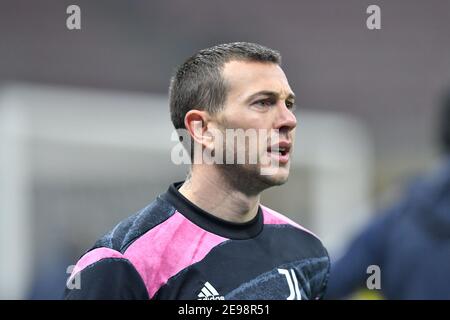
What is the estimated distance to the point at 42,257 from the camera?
265 inches

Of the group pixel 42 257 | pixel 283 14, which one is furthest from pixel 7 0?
pixel 283 14

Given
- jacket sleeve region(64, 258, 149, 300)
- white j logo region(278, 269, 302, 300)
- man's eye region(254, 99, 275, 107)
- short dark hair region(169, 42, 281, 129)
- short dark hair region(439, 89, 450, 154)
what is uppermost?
short dark hair region(169, 42, 281, 129)

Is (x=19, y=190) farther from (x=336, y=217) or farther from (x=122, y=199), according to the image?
(x=336, y=217)

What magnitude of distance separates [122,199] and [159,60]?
209cm

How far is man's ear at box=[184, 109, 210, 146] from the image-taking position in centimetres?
200

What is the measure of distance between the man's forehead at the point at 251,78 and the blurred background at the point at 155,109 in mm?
3168

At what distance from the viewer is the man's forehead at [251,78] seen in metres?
1.98

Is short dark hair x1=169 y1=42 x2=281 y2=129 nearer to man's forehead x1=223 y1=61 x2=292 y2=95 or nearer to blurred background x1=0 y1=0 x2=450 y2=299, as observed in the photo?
man's forehead x1=223 y1=61 x2=292 y2=95

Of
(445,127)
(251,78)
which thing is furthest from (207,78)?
(445,127)

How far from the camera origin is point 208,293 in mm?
2031

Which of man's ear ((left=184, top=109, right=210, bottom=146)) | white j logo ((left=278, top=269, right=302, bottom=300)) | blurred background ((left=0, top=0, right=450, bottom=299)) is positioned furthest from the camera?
blurred background ((left=0, top=0, right=450, bottom=299))

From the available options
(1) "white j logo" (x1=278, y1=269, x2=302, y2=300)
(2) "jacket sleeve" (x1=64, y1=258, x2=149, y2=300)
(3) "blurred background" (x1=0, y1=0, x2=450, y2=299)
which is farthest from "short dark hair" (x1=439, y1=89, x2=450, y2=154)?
(2) "jacket sleeve" (x1=64, y1=258, x2=149, y2=300)

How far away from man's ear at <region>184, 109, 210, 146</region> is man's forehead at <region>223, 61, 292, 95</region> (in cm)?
10
